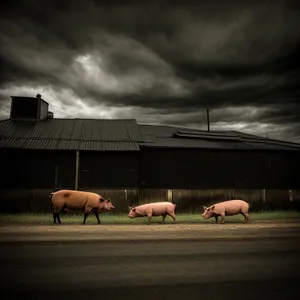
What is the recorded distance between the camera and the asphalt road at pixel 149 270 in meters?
4.18

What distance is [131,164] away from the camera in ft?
70.5

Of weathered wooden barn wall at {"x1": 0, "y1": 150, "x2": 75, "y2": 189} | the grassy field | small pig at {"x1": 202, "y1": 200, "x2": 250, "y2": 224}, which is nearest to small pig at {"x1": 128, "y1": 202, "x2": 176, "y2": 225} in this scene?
the grassy field

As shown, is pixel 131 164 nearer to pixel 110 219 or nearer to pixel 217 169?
pixel 110 219

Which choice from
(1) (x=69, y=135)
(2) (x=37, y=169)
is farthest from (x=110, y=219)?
(1) (x=69, y=135)

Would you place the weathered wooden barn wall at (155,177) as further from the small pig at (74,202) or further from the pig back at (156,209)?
the pig back at (156,209)

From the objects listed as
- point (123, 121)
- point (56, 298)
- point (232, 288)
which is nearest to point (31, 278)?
point (56, 298)

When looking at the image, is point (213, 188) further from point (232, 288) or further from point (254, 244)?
point (232, 288)

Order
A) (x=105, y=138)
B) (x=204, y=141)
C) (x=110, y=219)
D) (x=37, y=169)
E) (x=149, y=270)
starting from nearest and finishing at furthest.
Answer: (x=149, y=270) < (x=110, y=219) < (x=37, y=169) < (x=105, y=138) < (x=204, y=141)

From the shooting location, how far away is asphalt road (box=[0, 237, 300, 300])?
13.7 ft

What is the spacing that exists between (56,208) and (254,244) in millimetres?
10429

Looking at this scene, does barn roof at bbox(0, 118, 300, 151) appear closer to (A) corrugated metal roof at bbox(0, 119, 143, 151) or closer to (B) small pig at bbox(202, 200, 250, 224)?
(A) corrugated metal roof at bbox(0, 119, 143, 151)

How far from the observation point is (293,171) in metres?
24.9

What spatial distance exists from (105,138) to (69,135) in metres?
3.17

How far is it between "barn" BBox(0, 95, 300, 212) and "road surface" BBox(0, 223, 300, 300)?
40.3ft
